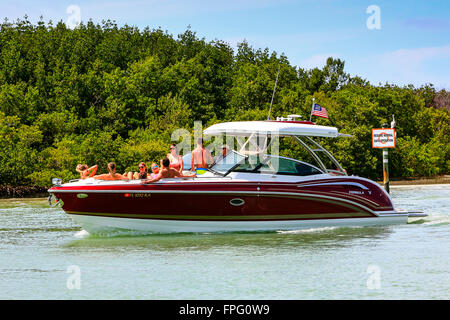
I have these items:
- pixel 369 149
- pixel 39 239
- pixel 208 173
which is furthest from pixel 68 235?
pixel 369 149

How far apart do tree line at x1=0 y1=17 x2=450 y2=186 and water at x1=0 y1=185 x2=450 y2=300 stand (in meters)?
29.3

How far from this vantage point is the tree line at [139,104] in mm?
45375

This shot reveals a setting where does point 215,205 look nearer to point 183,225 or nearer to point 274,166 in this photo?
point 183,225

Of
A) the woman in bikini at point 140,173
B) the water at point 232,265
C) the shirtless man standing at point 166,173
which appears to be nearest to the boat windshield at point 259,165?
the shirtless man standing at point 166,173

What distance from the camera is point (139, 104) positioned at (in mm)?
58781

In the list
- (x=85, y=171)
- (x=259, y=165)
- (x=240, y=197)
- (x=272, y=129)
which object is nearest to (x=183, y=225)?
(x=240, y=197)

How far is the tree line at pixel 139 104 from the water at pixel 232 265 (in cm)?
2928

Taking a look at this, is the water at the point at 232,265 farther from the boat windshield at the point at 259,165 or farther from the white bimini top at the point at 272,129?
the white bimini top at the point at 272,129

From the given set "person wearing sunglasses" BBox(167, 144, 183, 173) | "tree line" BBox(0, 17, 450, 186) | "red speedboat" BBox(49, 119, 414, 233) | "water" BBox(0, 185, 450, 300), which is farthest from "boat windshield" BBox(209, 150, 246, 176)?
"tree line" BBox(0, 17, 450, 186)

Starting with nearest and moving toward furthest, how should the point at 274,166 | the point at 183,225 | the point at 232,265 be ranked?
the point at 232,265 → the point at 183,225 → the point at 274,166

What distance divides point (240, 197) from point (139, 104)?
46.4 meters

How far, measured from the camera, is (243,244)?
41.9ft

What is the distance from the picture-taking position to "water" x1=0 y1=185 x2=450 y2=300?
8.86 m
